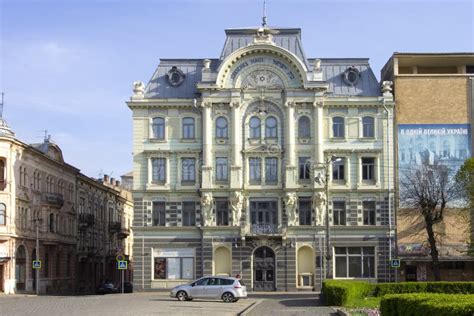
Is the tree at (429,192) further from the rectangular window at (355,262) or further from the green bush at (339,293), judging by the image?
the green bush at (339,293)

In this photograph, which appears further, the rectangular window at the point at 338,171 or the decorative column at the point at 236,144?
the rectangular window at the point at 338,171

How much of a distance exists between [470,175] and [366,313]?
31.5 m

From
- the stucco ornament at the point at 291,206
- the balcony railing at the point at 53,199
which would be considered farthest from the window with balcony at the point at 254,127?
the balcony railing at the point at 53,199

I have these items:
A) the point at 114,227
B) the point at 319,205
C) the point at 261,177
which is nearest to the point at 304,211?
the point at 319,205

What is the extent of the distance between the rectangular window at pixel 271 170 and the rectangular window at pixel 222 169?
3352 millimetres

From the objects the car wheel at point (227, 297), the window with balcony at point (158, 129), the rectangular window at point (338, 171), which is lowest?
the car wheel at point (227, 297)

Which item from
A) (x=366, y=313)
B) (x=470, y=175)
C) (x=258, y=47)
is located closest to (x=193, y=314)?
(x=366, y=313)

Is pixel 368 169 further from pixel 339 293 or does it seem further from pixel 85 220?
pixel 85 220

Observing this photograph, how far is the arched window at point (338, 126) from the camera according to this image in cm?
7288

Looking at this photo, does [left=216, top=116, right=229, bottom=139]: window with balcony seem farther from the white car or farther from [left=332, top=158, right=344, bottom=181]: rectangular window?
the white car

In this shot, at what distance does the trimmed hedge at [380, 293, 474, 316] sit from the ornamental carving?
152 ft

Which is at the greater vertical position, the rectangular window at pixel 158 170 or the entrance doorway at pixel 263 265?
the rectangular window at pixel 158 170

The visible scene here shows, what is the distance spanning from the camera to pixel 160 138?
73.1m

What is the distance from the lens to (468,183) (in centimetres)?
6494
